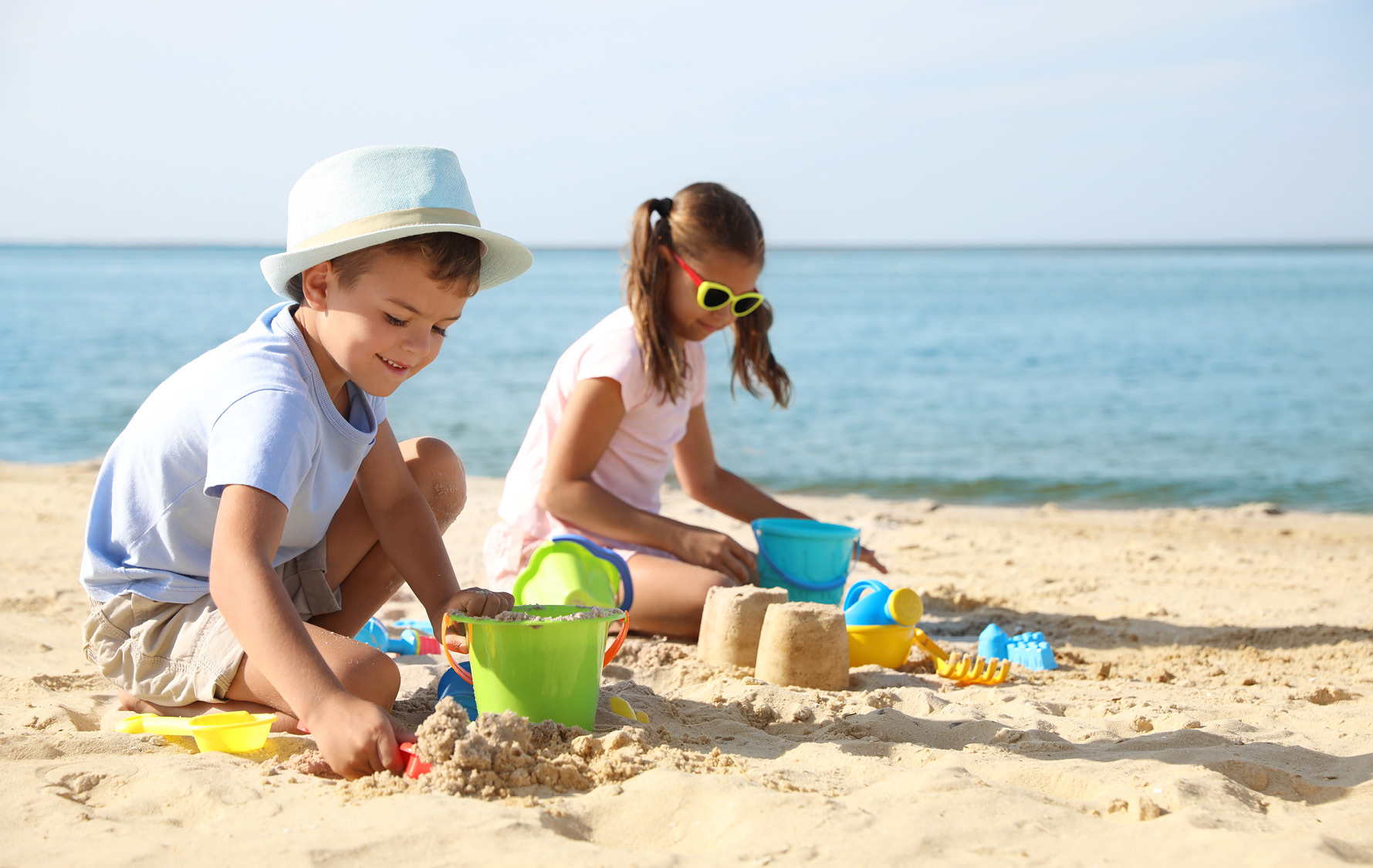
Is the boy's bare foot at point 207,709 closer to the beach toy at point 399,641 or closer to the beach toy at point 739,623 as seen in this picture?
the beach toy at point 399,641

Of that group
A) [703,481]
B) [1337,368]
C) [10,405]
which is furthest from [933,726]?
[1337,368]

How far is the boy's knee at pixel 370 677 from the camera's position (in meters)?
2.04

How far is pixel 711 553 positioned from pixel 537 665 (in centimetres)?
145

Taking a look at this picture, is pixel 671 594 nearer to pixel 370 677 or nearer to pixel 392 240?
pixel 370 677

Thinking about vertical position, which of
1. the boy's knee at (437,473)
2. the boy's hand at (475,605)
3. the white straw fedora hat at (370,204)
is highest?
the white straw fedora hat at (370,204)

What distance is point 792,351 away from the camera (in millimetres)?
20297

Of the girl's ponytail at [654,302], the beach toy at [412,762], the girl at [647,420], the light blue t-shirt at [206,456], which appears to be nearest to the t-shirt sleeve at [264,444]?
the light blue t-shirt at [206,456]

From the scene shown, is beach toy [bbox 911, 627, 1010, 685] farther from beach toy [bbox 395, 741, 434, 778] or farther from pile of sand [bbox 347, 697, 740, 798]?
beach toy [bbox 395, 741, 434, 778]

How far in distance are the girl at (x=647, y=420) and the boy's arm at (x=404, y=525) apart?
3.07 feet

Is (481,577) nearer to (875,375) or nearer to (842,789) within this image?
(842,789)

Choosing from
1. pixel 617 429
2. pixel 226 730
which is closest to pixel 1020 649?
pixel 617 429

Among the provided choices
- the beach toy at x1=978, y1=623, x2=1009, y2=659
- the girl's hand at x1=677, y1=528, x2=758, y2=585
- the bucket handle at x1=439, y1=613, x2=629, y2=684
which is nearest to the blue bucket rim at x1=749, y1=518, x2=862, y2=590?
the girl's hand at x1=677, y1=528, x2=758, y2=585

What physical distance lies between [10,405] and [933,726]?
474 inches

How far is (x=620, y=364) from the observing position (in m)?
3.40
